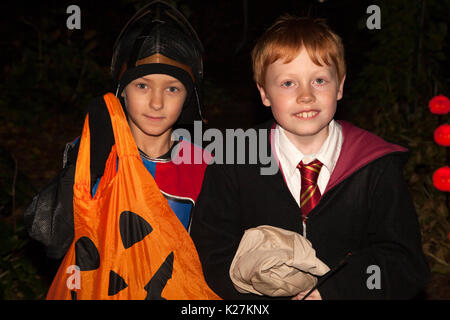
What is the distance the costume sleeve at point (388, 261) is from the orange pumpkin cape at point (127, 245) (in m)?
0.51

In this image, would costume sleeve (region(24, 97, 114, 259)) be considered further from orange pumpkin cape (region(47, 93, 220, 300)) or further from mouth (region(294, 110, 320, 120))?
mouth (region(294, 110, 320, 120))

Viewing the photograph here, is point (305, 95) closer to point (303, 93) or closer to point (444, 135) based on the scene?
point (303, 93)

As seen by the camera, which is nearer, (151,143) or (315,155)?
(315,155)

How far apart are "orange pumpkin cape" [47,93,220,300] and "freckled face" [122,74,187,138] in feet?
0.75

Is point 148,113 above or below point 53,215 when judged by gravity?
above

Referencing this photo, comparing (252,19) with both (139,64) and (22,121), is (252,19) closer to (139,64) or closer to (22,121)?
(22,121)

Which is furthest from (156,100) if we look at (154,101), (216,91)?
(216,91)

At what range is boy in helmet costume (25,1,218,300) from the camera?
2035mm

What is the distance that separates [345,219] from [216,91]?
6.37 meters

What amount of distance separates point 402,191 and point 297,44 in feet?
2.07

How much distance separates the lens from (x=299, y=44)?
187 centimetres

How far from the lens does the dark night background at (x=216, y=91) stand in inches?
141

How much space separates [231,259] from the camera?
190 centimetres
